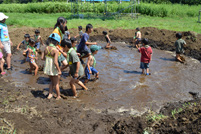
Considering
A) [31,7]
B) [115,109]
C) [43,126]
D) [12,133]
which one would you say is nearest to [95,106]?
[115,109]

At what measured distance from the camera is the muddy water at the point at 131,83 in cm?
607

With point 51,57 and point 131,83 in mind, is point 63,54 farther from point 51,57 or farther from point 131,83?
point 131,83

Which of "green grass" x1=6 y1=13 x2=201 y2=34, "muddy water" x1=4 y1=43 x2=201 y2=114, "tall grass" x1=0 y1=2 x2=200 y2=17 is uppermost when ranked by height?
"tall grass" x1=0 y1=2 x2=200 y2=17

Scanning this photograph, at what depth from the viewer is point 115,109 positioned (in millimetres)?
5613

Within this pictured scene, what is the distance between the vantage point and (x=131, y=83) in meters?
7.57

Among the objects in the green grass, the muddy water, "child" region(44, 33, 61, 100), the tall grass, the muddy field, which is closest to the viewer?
the muddy field

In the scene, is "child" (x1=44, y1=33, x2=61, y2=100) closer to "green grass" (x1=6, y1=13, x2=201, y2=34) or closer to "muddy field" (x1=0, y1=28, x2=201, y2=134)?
"muddy field" (x1=0, y1=28, x2=201, y2=134)

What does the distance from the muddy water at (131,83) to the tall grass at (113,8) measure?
16.3m

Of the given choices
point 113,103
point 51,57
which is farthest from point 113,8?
point 51,57

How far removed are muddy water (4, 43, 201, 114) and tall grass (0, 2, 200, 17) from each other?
1630 cm

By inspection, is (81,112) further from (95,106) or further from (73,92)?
(73,92)

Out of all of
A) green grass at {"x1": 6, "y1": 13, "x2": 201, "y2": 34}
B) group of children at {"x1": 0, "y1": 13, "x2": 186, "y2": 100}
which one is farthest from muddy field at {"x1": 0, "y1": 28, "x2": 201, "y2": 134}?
green grass at {"x1": 6, "y1": 13, "x2": 201, "y2": 34}

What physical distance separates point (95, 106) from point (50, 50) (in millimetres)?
2012

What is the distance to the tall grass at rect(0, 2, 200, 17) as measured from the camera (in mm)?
29500
